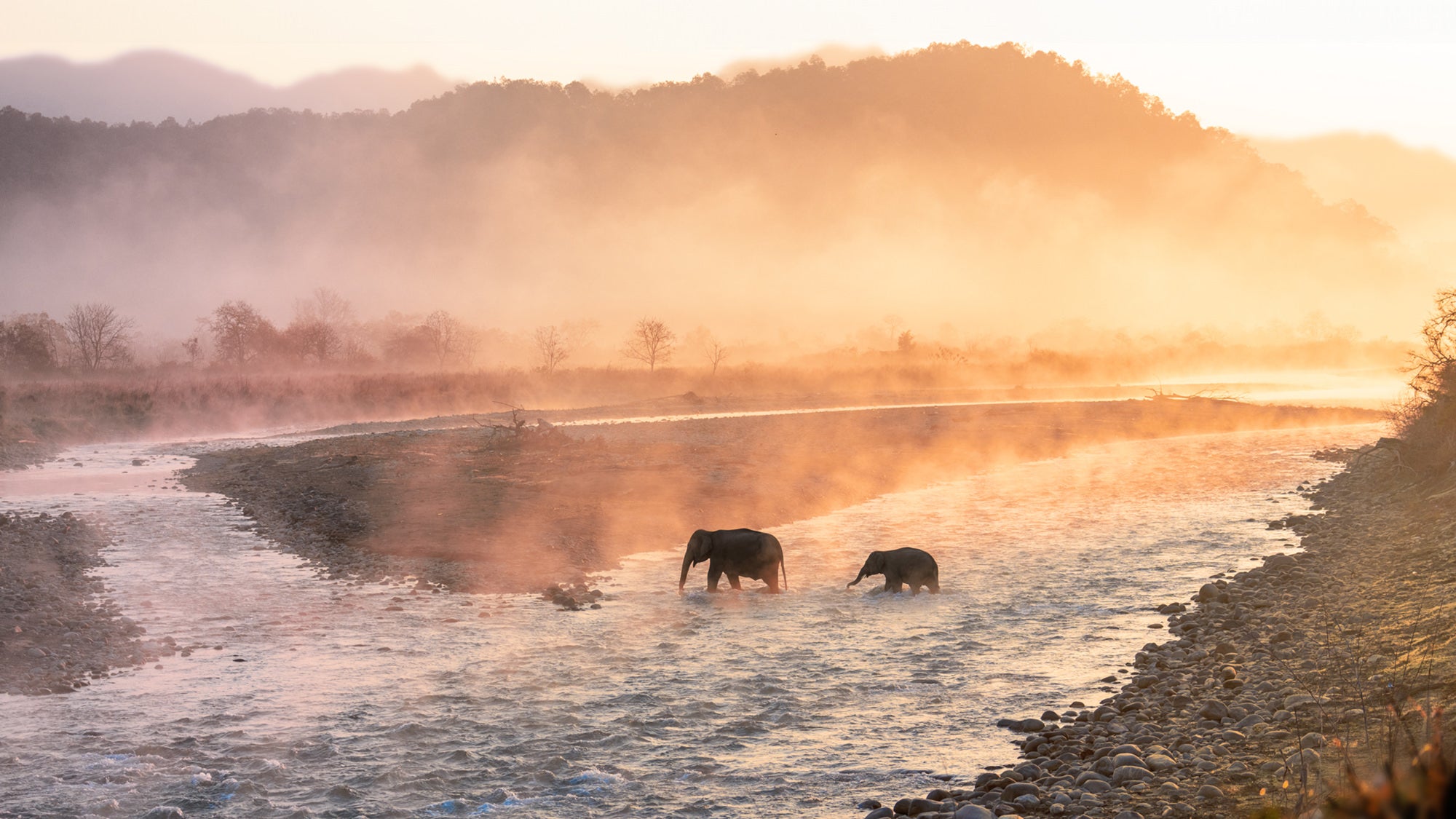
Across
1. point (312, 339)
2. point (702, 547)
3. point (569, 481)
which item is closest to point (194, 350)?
point (312, 339)

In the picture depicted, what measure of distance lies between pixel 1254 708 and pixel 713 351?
4650 inches

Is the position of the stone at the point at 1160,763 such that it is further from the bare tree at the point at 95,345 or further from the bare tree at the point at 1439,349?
the bare tree at the point at 95,345

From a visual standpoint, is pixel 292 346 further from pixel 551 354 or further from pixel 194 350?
pixel 551 354

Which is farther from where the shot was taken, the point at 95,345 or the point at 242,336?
the point at 242,336

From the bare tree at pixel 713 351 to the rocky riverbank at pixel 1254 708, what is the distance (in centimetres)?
7037

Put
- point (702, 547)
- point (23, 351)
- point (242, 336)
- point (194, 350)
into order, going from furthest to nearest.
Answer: point (242, 336)
point (194, 350)
point (23, 351)
point (702, 547)

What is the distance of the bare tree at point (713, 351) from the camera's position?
90.9m

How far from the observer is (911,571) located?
58.8ft

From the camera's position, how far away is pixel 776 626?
16.0 m

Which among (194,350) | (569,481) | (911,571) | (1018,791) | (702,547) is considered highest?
(194,350)

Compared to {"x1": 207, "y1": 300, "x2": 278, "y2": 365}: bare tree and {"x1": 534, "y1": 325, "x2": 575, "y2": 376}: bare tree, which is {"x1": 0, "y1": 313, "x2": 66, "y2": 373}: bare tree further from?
{"x1": 534, "y1": 325, "x2": 575, "y2": 376}: bare tree

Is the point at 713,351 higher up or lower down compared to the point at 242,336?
lower down

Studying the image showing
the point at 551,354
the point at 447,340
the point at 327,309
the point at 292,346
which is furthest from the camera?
the point at 327,309

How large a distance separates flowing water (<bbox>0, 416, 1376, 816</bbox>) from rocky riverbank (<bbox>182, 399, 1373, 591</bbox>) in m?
1.67
